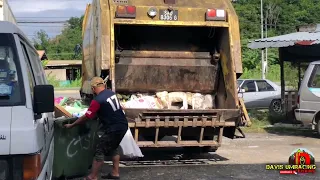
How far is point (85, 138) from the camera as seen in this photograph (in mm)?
6762

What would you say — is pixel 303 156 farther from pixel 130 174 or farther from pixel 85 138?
pixel 85 138

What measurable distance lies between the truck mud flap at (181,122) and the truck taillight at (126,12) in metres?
1.49

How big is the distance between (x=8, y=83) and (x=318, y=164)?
5965 millimetres

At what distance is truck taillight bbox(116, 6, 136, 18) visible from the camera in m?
7.71

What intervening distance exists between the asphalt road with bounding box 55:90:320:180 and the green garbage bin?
30.0 inches

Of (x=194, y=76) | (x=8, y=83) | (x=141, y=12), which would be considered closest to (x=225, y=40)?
(x=194, y=76)

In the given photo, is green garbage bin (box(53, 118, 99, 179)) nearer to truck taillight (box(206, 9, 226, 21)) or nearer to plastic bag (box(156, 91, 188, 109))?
plastic bag (box(156, 91, 188, 109))

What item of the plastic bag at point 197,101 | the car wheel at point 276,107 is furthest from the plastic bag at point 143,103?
the car wheel at point 276,107

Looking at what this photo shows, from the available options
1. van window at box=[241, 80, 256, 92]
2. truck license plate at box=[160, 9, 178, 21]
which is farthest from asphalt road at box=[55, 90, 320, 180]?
van window at box=[241, 80, 256, 92]

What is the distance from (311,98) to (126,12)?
569 centimetres

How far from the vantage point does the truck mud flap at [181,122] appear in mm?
7578

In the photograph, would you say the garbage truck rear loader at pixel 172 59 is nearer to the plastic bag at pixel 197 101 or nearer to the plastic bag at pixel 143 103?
the plastic bag at pixel 197 101

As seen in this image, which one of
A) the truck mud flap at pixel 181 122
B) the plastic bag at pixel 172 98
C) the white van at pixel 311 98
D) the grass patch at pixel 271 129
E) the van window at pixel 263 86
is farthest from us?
the van window at pixel 263 86

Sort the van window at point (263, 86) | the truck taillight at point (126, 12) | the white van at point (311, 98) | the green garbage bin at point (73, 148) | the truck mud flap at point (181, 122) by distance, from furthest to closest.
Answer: the van window at point (263, 86)
the white van at point (311, 98)
the truck taillight at point (126, 12)
the truck mud flap at point (181, 122)
the green garbage bin at point (73, 148)
